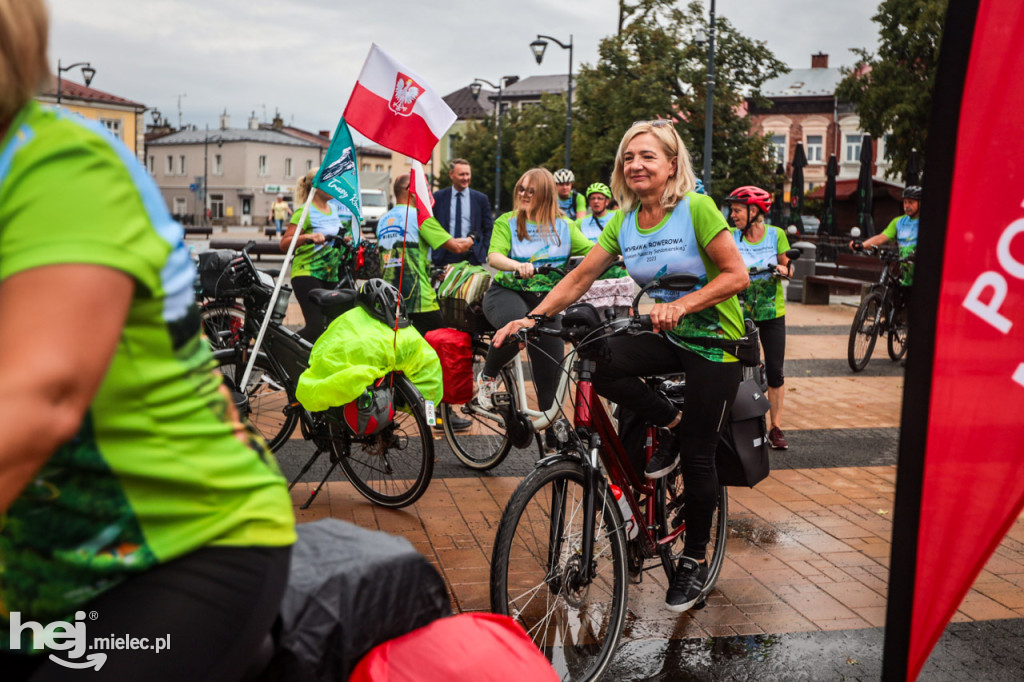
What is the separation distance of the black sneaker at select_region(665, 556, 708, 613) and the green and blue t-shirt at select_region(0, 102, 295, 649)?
277 centimetres

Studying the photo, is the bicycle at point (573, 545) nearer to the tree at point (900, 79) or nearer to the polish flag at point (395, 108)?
the polish flag at point (395, 108)

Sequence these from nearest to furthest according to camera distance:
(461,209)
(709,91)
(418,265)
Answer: (418,265) → (461,209) → (709,91)

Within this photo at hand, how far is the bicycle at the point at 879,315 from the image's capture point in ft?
35.5

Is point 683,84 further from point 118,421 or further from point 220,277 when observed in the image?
point 118,421

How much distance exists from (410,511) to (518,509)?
96.3 inches

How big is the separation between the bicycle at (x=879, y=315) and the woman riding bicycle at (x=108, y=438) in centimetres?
1006

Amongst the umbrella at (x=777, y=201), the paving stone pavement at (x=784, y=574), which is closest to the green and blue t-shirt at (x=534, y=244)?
the paving stone pavement at (x=784, y=574)

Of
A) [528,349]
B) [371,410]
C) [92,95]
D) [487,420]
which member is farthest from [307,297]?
[92,95]

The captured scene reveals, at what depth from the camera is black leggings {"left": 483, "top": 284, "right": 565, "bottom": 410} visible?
20.1 feet

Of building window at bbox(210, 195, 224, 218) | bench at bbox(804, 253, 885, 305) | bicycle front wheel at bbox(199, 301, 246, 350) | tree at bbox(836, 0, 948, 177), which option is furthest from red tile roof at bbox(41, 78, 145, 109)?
bicycle front wheel at bbox(199, 301, 246, 350)

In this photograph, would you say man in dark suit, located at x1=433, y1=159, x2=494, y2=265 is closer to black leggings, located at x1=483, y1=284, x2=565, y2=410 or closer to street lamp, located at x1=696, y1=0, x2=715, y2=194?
black leggings, located at x1=483, y1=284, x2=565, y2=410

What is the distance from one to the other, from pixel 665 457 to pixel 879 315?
7901mm

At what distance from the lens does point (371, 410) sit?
206 inches

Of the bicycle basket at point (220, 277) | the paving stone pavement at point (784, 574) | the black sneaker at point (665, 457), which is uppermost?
the bicycle basket at point (220, 277)
